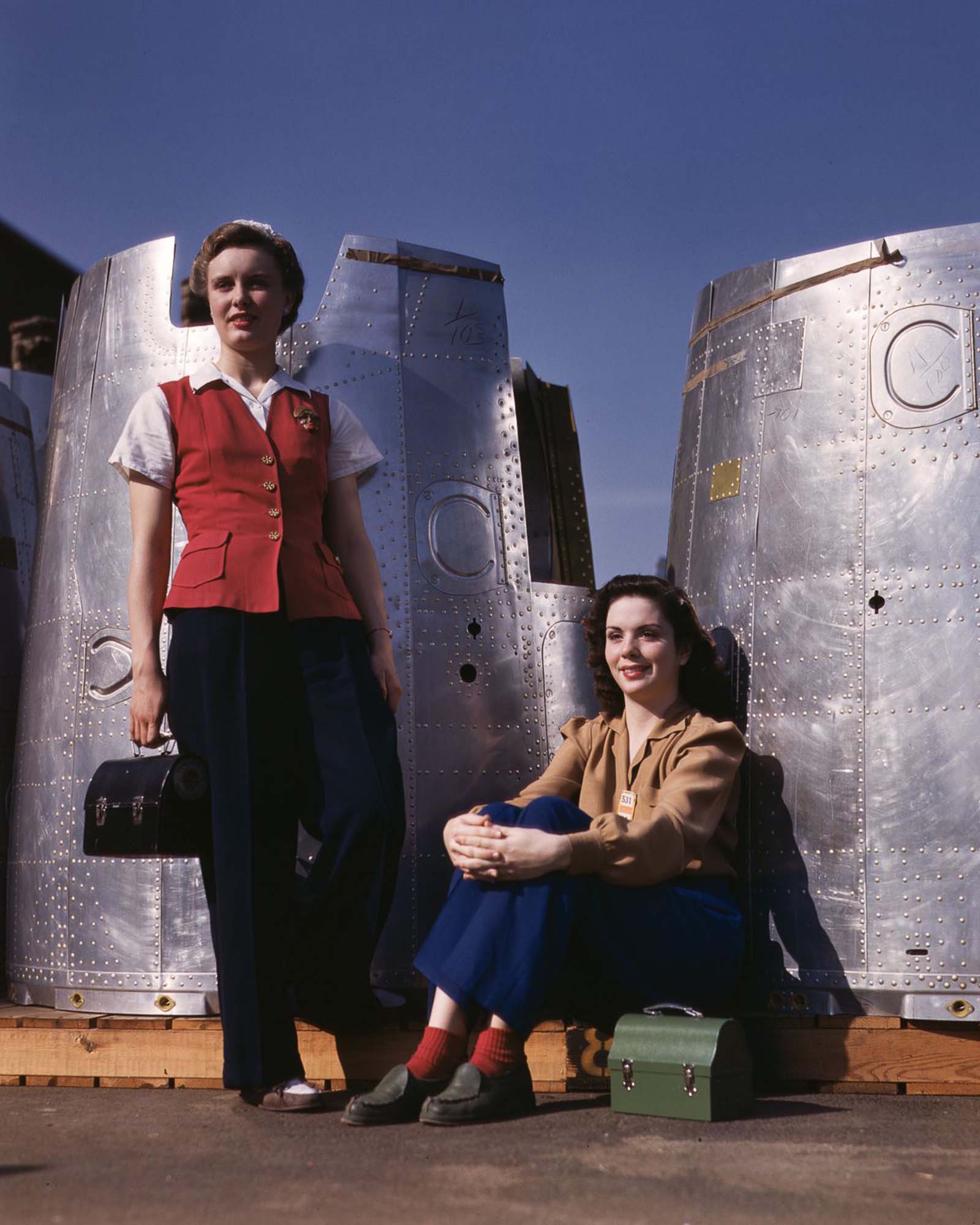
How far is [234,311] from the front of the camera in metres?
4.14

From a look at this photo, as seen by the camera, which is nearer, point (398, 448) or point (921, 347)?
point (921, 347)

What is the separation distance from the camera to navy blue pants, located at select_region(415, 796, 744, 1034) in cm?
355

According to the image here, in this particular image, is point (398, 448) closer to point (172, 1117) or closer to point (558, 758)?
point (558, 758)

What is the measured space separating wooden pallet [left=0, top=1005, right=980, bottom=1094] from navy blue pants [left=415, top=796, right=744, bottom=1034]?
0.21 m

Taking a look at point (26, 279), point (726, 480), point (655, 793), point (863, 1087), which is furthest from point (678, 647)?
point (26, 279)

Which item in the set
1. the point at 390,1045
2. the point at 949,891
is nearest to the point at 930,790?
the point at 949,891

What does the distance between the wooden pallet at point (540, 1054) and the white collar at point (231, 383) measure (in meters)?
1.88

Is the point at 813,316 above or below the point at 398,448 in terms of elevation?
above

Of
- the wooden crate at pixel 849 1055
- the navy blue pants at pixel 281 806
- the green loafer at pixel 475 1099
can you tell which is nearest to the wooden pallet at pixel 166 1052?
the wooden crate at pixel 849 1055

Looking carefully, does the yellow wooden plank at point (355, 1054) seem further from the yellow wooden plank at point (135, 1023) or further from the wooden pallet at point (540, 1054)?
the yellow wooden plank at point (135, 1023)

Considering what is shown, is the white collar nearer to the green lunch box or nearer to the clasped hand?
the clasped hand

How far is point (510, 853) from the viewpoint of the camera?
3.57 m

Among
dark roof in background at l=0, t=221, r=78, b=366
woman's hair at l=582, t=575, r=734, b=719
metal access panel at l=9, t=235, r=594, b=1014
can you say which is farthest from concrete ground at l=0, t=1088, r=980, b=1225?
dark roof in background at l=0, t=221, r=78, b=366

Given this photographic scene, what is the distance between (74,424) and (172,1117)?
276 cm
